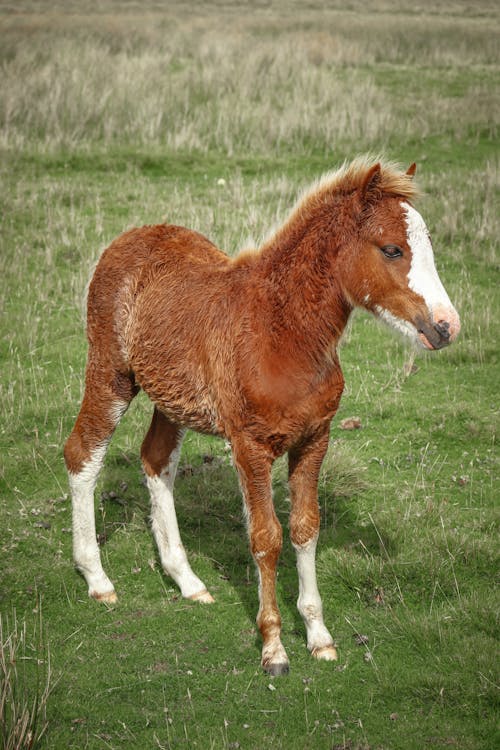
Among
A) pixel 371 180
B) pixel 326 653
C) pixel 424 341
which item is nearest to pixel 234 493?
pixel 326 653

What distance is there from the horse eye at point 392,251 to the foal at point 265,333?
1 cm

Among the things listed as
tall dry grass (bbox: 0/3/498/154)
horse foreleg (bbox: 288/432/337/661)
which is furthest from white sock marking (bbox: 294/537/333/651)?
tall dry grass (bbox: 0/3/498/154)

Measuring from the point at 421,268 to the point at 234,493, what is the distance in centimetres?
303

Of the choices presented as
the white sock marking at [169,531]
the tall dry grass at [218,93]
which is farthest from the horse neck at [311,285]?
the tall dry grass at [218,93]

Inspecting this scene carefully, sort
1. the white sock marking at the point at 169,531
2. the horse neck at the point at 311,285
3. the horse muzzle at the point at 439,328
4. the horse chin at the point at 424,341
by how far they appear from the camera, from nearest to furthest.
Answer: the horse muzzle at the point at 439,328 → the horse chin at the point at 424,341 → the horse neck at the point at 311,285 → the white sock marking at the point at 169,531

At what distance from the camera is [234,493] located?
668cm

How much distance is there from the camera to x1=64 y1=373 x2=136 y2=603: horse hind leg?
18.0 feet

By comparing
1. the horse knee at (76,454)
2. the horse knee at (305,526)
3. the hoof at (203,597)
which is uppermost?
the horse knee at (305,526)

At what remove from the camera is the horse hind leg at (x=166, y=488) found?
563 centimetres

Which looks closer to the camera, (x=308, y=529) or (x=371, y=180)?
(x=371, y=180)

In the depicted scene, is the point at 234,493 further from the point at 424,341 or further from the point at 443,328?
the point at 443,328

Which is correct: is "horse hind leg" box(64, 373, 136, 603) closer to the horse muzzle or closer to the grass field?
the grass field

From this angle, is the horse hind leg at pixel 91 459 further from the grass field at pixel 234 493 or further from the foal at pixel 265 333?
the grass field at pixel 234 493

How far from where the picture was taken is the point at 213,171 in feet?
49.6
